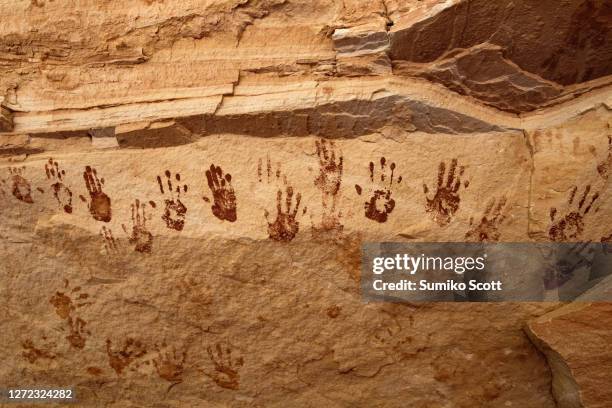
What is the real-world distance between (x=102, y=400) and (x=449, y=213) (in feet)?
6.98

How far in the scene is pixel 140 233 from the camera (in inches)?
118

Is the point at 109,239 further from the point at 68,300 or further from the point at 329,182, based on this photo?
the point at 329,182

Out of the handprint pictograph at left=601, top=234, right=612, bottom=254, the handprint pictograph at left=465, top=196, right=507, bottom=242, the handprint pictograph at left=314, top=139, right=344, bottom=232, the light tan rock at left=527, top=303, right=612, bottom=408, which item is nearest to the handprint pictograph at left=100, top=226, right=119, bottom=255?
the handprint pictograph at left=314, top=139, right=344, bottom=232

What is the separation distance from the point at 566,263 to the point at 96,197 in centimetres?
241

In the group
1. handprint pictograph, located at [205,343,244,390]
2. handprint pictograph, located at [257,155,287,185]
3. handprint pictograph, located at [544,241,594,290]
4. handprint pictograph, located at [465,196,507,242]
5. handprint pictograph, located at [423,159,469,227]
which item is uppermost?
handprint pictograph, located at [257,155,287,185]

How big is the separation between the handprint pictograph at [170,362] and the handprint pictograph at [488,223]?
1631 mm

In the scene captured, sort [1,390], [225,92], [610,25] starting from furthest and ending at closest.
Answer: [1,390] < [225,92] < [610,25]

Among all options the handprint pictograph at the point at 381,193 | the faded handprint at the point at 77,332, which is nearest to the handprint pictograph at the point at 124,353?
the faded handprint at the point at 77,332

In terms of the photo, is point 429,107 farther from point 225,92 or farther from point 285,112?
point 225,92

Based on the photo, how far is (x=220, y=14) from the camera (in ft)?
10.4

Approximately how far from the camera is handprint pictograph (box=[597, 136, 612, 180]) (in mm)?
2756

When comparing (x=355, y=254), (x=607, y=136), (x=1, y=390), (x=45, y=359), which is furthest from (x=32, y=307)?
(x=607, y=136)

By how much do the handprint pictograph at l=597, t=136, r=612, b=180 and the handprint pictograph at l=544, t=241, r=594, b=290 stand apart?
1.09 ft

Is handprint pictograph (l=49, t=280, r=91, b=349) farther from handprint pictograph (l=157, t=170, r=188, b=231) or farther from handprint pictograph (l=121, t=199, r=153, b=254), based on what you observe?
handprint pictograph (l=157, t=170, r=188, b=231)
